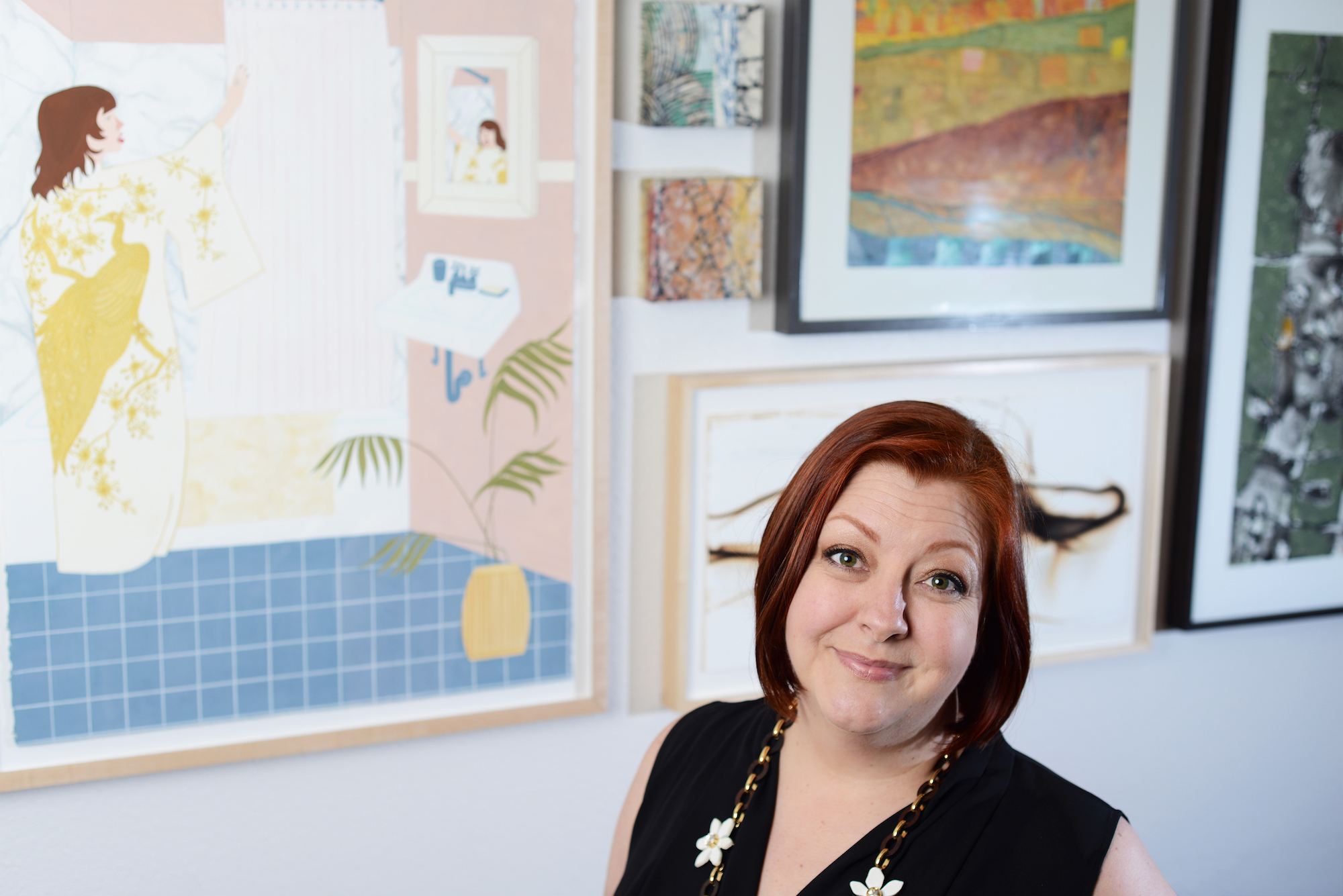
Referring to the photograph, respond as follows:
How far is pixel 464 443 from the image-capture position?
1.40 meters

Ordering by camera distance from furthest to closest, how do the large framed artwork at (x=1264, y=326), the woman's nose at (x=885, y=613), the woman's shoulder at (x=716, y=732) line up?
the large framed artwork at (x=1264, y=326) < the woman's shoulder at (x=716, y=732) < the woman's nose at (x=885, y=613)

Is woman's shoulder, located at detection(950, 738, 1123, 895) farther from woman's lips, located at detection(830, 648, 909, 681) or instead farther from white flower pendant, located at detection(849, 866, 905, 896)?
woman's lips, located at detection(830, 648, 909, 681)

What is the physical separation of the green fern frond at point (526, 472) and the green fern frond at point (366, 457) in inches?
4.0

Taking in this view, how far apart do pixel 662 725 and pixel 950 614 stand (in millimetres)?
732

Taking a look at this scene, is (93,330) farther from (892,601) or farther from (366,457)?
(892,601)

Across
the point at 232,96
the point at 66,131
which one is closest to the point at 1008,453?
the point at 232,96

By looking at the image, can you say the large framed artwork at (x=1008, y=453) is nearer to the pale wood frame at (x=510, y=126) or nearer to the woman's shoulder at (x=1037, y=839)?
the pale wood frame at (x=510, y=126)

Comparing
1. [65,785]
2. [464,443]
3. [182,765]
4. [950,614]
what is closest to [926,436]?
[950,614]

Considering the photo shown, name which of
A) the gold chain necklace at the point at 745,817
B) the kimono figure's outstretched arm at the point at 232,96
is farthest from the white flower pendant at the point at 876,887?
the kimono figure's outstretched arm at the point at 232,96

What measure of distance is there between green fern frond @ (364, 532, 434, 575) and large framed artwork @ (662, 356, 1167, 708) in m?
0.31

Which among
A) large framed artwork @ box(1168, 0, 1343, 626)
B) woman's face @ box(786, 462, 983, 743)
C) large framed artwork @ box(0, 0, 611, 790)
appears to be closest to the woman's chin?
woman's face @ box(786, 462, 983, 743)

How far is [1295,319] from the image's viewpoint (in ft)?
5.80

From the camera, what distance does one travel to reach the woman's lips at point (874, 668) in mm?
929

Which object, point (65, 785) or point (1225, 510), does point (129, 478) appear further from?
point (1225, 510)
